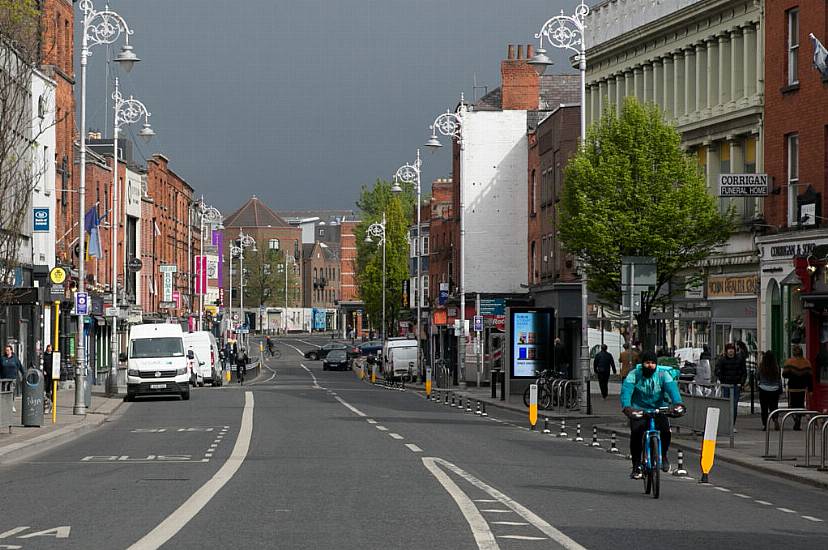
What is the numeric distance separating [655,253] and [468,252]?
152 ft

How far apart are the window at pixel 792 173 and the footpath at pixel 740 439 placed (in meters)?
5.17

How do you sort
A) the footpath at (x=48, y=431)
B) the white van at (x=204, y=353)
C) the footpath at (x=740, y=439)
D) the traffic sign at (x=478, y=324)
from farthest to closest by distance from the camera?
the white van at (x=204, y=353) < the traffic sign at (x=478, y=324) < the footpath at (x=48, y=431) < the footpath at (x=740, y=439)

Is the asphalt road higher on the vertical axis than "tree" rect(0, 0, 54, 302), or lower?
lower

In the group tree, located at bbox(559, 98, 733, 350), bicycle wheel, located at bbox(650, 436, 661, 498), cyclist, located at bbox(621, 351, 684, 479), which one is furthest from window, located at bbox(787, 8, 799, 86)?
bicycle wheel, located at bbox(650, 436, 661, 498)

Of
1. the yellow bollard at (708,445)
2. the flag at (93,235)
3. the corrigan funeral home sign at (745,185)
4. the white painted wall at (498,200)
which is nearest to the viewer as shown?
the yellow bollard at (708,445)

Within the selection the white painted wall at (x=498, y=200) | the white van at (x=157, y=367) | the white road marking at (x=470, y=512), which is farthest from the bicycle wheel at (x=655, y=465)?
the white painted wall at (x=498, y=200)

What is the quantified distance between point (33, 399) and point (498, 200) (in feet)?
180

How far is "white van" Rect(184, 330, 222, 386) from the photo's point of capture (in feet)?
237

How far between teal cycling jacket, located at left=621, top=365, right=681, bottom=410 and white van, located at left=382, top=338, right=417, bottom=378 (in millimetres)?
57579

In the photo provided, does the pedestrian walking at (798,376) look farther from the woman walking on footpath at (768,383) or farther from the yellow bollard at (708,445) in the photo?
the yellow bollard at (708,445)

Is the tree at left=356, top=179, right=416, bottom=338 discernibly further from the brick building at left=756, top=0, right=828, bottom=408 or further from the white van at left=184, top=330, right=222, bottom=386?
the brick building at left=756, top=0, right=828, bottom=408

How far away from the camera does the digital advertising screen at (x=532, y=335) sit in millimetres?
46719

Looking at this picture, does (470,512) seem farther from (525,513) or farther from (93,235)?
(93,235)

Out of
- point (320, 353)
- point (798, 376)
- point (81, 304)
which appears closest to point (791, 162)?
point (798, 376)
